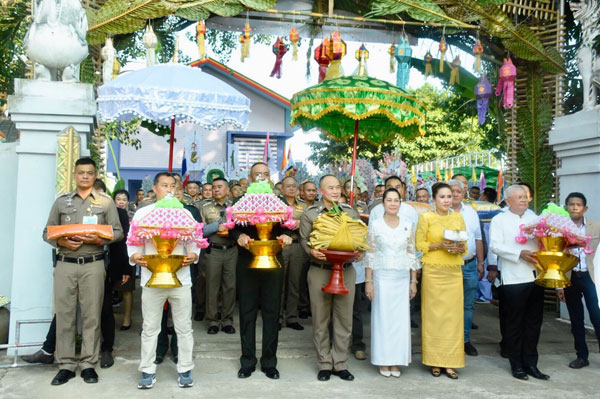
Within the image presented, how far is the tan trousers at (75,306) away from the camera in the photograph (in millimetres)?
4438

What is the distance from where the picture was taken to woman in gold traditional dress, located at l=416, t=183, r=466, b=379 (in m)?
4.84

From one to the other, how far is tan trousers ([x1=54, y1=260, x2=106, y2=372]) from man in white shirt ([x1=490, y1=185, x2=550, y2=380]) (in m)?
3.44

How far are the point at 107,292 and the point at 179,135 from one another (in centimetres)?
1595

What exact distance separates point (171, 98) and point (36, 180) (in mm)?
1440

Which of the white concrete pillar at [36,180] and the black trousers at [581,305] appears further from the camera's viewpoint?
the black trousers at [581,305]

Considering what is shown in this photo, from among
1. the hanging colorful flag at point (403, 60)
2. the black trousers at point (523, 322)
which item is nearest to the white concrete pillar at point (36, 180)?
the black trousers at point (523, 322)

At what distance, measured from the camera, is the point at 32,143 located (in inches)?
201

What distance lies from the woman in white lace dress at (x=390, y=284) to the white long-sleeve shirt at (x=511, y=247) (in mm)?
799

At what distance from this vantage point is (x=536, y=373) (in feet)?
16.1

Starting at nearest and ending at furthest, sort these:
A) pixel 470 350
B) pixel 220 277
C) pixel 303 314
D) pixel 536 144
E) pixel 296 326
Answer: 1. pixel 470 350
2. pixel 220 277
3. pixel 296 326
4. pixel 303 314
5. pixel 536 144

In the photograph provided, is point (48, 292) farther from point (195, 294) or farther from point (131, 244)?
point (195, 294)

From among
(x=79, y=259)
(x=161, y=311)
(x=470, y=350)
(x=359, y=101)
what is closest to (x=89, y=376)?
(x=161, y=311)

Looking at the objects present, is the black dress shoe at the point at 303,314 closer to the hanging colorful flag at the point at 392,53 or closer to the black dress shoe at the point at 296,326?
the black dress shoe at the point at 296,326

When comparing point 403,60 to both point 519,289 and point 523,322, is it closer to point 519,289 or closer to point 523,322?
point 519,289
